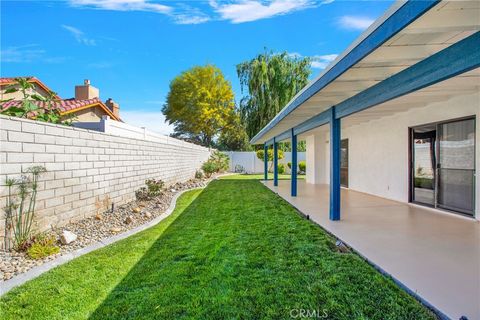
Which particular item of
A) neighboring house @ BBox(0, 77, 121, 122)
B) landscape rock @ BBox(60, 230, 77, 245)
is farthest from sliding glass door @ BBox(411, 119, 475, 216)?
neighboring house @ BBox(0, 77, 121, 122)

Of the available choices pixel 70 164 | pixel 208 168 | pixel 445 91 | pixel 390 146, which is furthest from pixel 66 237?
pixel 208 168

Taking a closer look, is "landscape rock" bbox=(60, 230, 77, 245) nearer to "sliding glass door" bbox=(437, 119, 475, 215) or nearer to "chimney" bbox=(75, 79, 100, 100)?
"sliding glass door" bbox=(437, 119, 475, 215)

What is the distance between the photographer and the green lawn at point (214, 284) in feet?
8.95

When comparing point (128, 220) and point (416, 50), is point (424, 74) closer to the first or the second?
point (416, 50)

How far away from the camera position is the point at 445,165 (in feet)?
22.9

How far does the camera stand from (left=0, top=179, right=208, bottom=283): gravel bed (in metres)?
3.62

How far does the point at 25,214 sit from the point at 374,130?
31.8 feet

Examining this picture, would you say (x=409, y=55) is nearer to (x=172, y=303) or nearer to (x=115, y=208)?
(x=172, y=303)

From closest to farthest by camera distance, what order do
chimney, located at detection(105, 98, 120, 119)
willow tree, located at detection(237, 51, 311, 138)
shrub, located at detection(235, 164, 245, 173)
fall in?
1. willow tree, located at detection(237, 51, 311, 138)
2. chimney, located at detection(105, 98, 120, 119)
3. shrub, located at detection(235, 164, 245, 173)

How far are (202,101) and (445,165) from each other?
27.8 m

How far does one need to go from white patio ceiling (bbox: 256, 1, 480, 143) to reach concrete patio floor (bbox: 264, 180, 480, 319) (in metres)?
2.41

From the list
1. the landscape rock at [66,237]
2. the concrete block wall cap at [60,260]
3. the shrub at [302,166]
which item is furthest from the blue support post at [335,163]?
the shrub at [302,166]

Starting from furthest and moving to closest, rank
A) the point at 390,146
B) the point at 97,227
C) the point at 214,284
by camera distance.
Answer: the point at 390,146 → the point at 97,227 → the point at 214,284

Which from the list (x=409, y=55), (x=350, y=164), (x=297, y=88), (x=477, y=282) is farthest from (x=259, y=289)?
(x=297, y=88)
